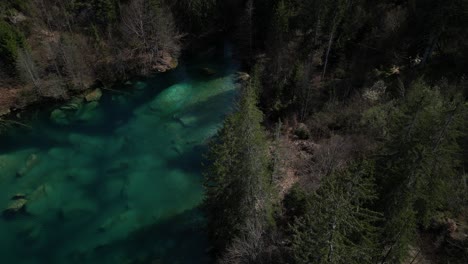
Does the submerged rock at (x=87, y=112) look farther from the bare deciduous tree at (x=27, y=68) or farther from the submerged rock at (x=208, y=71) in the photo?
the submerged rock at (x=208, y=71)

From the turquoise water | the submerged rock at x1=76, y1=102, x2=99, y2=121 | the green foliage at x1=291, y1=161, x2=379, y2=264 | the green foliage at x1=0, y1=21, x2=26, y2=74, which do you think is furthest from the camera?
→ the submerged rock at x1=76, y1=102, x2=99, y2=121

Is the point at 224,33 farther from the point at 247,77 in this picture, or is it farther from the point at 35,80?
the point at 35,80

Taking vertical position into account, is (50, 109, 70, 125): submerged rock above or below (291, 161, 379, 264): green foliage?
below

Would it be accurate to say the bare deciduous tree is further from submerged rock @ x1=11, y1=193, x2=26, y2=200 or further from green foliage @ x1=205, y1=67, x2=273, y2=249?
green foliage @ x1=205, y1=67, x2=273, y2=249

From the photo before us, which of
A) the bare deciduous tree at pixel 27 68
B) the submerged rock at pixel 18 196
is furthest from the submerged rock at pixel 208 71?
the submerged rock at pixel 18 196

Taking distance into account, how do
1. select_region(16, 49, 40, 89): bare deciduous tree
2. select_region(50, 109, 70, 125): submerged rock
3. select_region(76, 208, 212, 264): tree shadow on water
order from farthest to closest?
select_region(50, 109, 70, 125): submerged rock < select_region(16, 49, 40, 89): bare deciduous tree < select_region(76, 208, 212, 264): tree shadow on water

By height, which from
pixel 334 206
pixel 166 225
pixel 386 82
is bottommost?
pixel 166 225

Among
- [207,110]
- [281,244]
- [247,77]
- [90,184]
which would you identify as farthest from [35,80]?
[281,244]

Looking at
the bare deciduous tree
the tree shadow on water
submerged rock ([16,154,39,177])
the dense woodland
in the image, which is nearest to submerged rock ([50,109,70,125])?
the dense woodland
